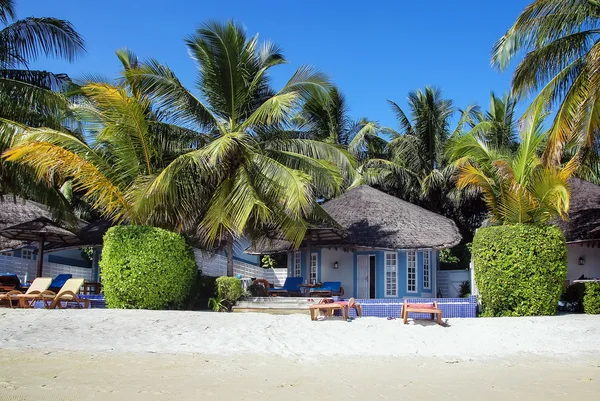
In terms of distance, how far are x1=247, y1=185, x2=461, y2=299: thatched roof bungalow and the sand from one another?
6.39 meters

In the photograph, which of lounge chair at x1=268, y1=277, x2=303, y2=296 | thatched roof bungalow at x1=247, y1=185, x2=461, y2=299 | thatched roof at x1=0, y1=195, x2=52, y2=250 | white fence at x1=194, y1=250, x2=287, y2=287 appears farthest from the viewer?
white fence at x1=194, y1=250, x2=287, y2=287

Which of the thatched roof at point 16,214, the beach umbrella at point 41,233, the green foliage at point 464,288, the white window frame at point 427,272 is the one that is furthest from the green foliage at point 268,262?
the beach umbrella at point 41,233

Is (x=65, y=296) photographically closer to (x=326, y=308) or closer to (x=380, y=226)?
(x=326, y=308)

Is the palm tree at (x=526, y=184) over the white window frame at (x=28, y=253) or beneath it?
over

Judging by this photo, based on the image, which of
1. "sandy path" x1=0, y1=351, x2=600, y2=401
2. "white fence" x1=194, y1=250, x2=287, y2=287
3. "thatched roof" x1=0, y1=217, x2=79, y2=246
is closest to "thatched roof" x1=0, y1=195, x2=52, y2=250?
"thatched roof" x1=0, y1=217, x2=79, y2=246

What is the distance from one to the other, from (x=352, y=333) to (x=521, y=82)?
857 cm

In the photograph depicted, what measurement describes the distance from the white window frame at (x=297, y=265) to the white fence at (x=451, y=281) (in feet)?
18.3

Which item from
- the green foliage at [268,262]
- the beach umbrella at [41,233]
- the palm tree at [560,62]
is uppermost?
the palm tree at [560,62]

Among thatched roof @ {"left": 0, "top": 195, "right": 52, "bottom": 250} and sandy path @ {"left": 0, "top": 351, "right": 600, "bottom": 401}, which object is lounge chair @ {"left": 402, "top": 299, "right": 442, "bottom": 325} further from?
thatched roof @ {"left": 0, "top": 195, "right": 52, "bottom": 250}

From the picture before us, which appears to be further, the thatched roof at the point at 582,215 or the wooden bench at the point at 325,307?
the thatched roof at the point at 582,215

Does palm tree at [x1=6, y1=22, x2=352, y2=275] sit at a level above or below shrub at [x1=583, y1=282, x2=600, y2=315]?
above

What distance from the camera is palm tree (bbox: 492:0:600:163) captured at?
1456cm

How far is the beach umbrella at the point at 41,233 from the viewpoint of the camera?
17891mm

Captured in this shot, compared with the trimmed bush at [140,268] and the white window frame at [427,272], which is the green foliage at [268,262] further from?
the trimmed bush at [140,268]
